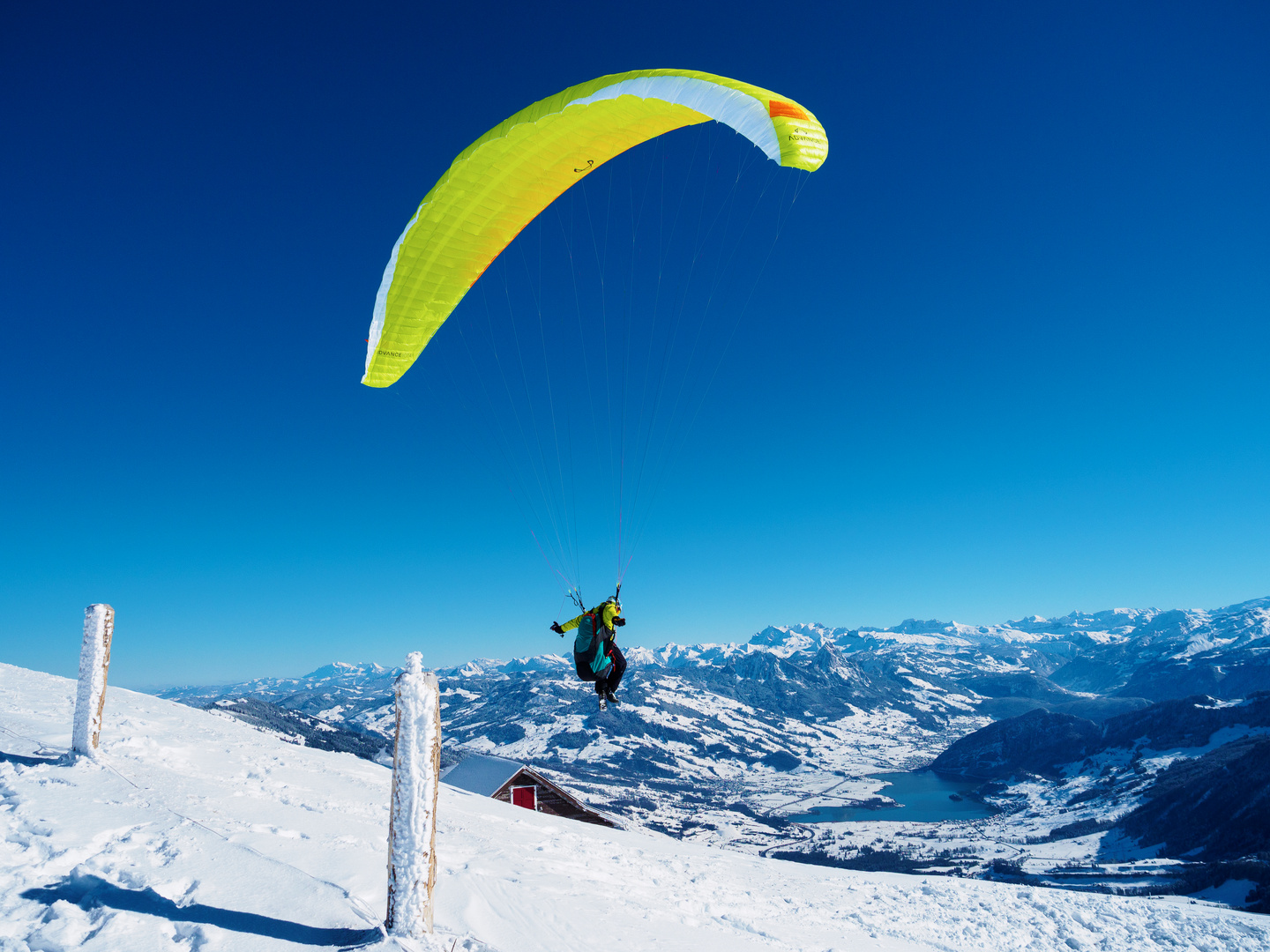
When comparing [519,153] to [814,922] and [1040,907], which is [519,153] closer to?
[814,922]

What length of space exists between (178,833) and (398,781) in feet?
10.1

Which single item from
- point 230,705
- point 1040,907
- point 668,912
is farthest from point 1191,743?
point 230,705

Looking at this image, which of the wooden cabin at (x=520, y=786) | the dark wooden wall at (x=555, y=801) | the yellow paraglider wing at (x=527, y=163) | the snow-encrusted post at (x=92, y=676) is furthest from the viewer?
the dark wooden wall at (x=555, y=801)

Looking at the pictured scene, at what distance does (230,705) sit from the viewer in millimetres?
160875

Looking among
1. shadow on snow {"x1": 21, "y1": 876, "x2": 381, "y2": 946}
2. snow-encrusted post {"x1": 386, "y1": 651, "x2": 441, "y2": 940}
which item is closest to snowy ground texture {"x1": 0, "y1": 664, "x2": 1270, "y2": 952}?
shadow on snow {"x1": 21, "y1": 876, "x2": 381, "y2": 946}

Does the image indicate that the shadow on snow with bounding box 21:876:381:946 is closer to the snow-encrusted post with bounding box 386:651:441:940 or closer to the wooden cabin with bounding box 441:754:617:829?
the snow-encrusted post with bounding box 386:651:441:940

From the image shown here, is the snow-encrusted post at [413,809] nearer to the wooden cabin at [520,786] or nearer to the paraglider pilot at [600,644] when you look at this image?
the paraglider pilot at [600,644]

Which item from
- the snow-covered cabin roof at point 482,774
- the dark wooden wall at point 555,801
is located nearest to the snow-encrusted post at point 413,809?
the snow-covered cabin roof at point 482,774

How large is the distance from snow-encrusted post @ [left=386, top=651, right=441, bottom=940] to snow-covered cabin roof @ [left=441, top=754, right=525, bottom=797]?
26876 millimetres

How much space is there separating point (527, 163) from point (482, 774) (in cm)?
3013

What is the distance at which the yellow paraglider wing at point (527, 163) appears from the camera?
8.97 m

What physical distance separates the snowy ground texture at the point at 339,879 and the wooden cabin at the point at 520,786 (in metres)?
13.4

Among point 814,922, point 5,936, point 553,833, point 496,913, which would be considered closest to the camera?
point 5,936

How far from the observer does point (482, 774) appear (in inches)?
1275
